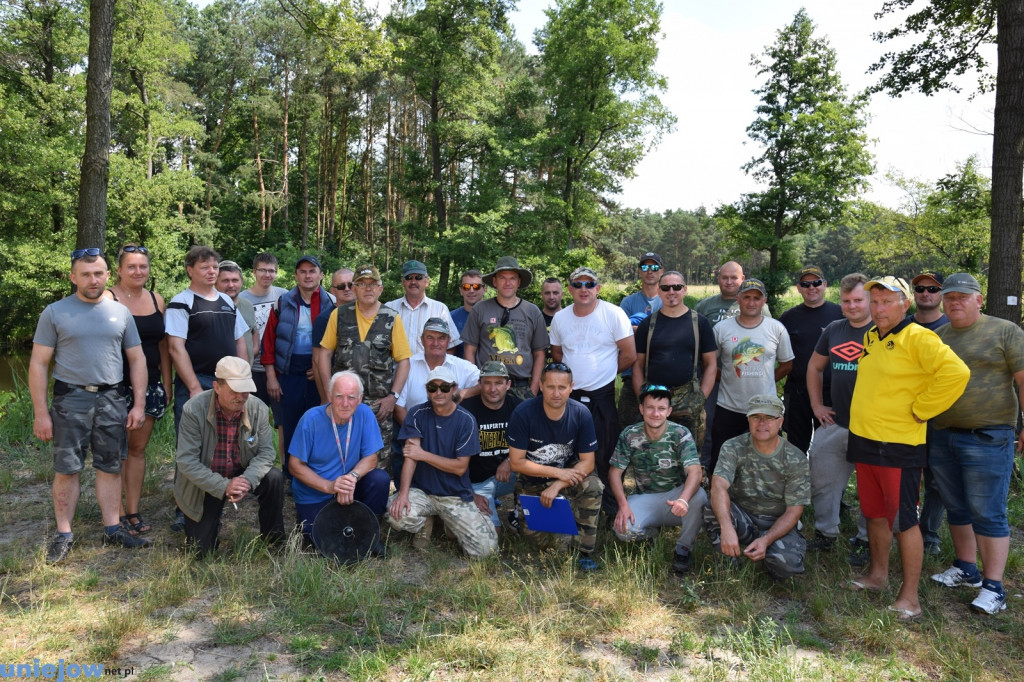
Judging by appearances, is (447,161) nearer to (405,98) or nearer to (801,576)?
(405,98)

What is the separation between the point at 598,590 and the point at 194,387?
321cm

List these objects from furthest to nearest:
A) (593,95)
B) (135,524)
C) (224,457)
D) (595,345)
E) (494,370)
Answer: (593,95)
(595,345)
(494,370)
(135,524)
(224,457)

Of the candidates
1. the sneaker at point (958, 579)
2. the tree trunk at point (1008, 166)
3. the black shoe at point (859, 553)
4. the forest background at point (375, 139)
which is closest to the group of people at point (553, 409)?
the sneaker at point (958, 579)

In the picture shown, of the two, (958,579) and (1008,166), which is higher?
(1008,166)

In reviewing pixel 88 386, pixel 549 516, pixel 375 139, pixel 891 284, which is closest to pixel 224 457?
pixel 88 386

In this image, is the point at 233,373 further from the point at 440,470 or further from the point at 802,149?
the point at 802,149

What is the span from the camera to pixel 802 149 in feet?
83.6

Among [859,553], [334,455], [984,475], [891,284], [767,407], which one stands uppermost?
[891,284]

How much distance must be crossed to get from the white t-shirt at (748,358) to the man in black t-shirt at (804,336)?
28 centimetres

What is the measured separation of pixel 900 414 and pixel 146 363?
16.5 feet

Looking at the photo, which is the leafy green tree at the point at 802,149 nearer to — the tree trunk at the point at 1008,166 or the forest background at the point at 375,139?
the forest background at the point at 375,139

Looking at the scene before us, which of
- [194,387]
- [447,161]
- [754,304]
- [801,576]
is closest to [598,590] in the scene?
[801,576]

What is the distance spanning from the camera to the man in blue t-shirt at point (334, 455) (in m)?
4.49

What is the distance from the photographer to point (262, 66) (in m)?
30.0
